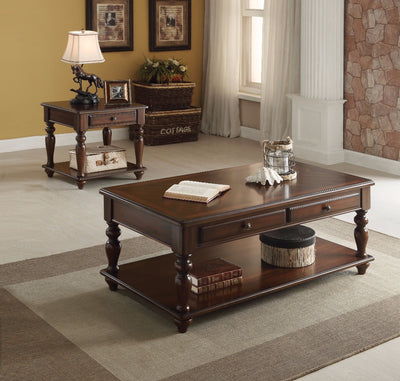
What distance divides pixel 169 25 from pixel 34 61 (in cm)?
154

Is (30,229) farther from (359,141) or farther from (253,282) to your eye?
(359,141)

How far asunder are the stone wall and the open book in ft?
10.2

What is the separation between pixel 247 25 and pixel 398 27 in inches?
82.8

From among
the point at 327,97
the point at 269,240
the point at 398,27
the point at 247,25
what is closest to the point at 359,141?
the point at 327,97

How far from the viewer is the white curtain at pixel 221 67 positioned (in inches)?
307

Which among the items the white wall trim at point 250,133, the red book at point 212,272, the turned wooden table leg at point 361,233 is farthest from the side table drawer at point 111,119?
the turned wooden table leg at point 361,233

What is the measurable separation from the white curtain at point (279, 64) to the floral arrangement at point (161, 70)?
0.88 metres

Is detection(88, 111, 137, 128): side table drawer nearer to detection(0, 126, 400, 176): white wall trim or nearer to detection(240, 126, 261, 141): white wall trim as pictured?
detection(0, 126, 400, 176): white wall trim

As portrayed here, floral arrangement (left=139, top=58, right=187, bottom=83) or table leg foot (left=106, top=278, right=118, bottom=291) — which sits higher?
floral arrangement (left=139, top=58, right=187, bottom=83)

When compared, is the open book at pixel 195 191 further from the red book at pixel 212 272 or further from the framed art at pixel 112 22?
the framed art at pixel 112 22

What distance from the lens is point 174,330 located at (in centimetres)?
336

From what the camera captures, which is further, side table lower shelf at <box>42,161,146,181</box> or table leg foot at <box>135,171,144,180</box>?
table leg foot at <box>135,171,144,180</box>

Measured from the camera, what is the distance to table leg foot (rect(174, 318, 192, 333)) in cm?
331

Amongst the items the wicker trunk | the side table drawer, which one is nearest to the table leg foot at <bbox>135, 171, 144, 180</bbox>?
the wicker trunk
